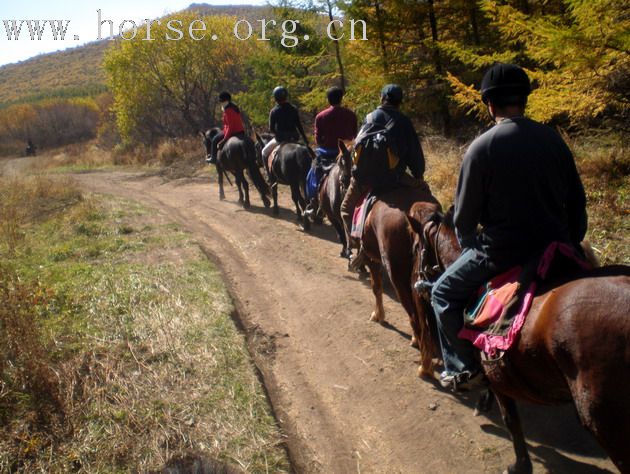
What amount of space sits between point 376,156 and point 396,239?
4.00ft

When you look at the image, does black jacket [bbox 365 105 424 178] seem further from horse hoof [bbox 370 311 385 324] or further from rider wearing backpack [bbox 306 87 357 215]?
rider wearing backpack [bbox 306 87 357 215]

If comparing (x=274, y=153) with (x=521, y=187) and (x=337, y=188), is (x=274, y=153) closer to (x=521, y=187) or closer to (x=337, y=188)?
(x=337, y=188)

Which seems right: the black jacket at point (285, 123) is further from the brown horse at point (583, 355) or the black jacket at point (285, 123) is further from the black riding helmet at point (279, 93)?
the brown horse at point (583, 355)

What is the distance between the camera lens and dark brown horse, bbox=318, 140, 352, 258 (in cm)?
713

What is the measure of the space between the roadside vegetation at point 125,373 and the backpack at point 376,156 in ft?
8.15

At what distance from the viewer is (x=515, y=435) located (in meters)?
3.61

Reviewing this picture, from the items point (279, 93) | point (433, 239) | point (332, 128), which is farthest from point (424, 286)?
point (279, 93)

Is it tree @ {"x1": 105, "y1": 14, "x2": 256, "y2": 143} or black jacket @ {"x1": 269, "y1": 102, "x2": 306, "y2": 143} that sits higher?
tree @ {"x1": 105, "y1": 14, "x2": 256, "y2": 143}

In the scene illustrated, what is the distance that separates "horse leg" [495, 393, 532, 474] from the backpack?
9.68ft

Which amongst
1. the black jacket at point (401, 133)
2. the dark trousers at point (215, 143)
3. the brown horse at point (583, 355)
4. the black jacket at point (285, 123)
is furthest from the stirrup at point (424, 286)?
the dark trousers at point (215, 143)

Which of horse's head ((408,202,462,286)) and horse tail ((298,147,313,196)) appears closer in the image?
horse's head ((408,202,462,286))

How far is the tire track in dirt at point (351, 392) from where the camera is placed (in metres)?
3.92

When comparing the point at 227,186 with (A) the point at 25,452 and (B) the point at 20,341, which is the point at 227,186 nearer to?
(B) the point at 20,341

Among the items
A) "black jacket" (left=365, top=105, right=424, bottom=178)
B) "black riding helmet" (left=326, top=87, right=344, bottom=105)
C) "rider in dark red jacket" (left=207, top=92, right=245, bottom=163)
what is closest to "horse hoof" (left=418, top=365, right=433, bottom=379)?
"black jacket" (left=365, top=105, right=424, bottom=178)
